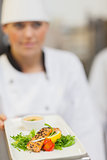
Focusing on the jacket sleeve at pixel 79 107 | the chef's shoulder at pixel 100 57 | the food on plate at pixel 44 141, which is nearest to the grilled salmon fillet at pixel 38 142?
the food on plate at pixel 44 141

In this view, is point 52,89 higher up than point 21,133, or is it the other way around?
point 21,133

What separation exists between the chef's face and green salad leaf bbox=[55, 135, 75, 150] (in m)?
0.78

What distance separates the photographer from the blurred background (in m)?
1.62

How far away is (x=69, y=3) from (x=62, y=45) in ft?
0.89

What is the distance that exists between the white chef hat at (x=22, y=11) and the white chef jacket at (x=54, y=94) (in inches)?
10.0

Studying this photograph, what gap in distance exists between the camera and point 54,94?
51.3 inches

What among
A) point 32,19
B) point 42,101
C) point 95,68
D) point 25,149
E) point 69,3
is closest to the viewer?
point 25,149

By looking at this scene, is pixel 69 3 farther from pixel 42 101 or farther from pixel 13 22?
pixel 42 101

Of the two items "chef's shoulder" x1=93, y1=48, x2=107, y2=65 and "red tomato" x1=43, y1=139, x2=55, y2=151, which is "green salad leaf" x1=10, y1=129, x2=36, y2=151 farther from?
"chef's shoulder" x1=93, y1=48, x2=107, y2=65

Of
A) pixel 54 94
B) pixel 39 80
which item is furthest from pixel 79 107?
pixel 39 80

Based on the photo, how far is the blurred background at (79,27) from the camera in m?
1.62

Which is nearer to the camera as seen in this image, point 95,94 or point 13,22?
point 13,22

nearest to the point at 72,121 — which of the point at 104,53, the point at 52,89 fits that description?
the point at 52,89

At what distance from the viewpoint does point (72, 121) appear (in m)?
1.35
